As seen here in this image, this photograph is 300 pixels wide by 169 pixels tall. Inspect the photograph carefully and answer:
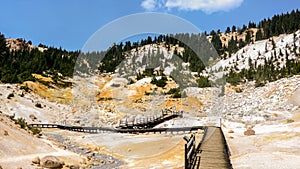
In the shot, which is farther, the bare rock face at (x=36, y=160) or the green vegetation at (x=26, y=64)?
the green vegetation at (x=26, y=64)

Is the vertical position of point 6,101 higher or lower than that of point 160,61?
lower

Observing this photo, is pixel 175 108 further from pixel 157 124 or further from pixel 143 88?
pixel 143 88

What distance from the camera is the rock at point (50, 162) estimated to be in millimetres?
15673

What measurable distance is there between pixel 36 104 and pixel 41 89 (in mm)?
12348

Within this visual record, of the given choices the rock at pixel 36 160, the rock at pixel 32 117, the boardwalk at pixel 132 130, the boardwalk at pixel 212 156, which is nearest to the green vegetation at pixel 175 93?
the boardwalk at pixel 132 130

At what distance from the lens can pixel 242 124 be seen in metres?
31.4

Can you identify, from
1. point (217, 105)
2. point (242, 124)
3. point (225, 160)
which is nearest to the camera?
point (225, 160)

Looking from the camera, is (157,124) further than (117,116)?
No

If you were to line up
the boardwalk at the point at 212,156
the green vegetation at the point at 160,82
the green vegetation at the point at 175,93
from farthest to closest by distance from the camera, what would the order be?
the green vegetation at the point at 160,82
the green vegetation at the point at 175,93
the boardwalk at the point at 212,156

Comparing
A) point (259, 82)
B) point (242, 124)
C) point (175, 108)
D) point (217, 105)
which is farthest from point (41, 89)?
point (259, 82)

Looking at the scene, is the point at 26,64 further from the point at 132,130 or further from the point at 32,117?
the point at 132,130

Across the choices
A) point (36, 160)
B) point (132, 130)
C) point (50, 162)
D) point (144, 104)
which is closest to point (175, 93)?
point (144, 104)

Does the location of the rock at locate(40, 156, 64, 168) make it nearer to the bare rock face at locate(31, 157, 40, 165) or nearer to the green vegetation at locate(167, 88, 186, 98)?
the bare rock face at locate(31, 157, 40, 165)

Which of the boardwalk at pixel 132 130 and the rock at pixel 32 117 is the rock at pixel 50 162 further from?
the rock at pixel 32 117
